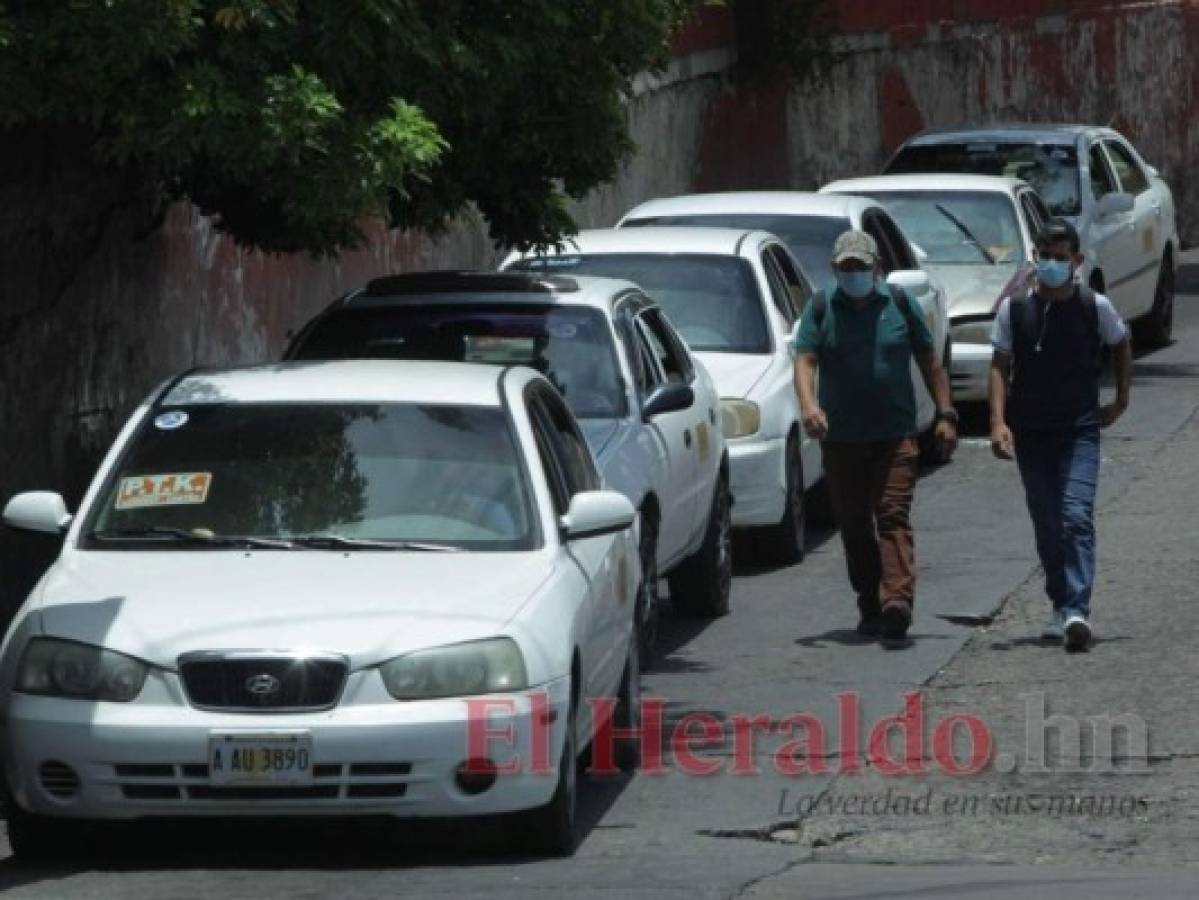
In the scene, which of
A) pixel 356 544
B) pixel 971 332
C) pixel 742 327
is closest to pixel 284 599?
pixel 356 544

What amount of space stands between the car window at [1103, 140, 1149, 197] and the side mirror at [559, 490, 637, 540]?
15.9 metres

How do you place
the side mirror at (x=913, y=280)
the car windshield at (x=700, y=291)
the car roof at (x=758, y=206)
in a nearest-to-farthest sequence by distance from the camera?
the car windshield at (x=700, y=291), the side mirror at (x=913, y=280), the car roof at (x=758, y=206)

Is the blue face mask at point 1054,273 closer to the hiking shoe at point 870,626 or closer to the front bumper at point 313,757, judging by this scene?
the hiking shoe at point 870,626

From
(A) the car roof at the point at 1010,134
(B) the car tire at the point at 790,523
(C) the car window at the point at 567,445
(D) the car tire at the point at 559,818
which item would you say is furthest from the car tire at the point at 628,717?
(A) the car roof at the point at 1010,134

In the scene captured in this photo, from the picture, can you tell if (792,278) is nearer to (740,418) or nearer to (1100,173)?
(740,418)

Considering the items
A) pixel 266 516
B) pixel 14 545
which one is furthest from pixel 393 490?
pixel 14 545

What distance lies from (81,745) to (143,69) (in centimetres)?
318

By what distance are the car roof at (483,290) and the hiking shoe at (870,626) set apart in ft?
5.94

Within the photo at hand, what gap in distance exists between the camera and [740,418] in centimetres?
1540

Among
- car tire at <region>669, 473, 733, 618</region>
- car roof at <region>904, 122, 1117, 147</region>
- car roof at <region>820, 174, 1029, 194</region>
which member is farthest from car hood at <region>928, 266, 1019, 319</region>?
car tire at <region>669, 473, 733, 618</region>

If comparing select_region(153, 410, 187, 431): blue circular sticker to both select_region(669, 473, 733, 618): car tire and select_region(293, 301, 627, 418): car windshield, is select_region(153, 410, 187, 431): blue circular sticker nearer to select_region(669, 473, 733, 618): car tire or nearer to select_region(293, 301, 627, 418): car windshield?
select_region(293, 301, 627, 418): car windshield

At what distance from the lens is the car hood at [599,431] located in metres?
12.9

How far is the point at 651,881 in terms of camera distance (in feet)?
29.4

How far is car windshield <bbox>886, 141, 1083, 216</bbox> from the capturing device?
2433 cm
